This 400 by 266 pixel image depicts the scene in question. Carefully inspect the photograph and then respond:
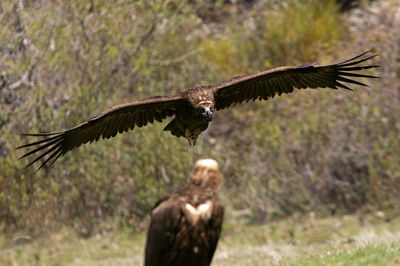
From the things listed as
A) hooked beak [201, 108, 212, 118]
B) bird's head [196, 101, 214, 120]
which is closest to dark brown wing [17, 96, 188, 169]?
bird's head [196, 101, 214, 120]

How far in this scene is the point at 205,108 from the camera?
8461 millimetres

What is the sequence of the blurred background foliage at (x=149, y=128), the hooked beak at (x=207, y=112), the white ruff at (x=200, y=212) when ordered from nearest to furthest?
the white ruff at (x=200, y=212)
the hooked beak at (x=207, y=112)
the blurred background foliage at (x=149, y=128)

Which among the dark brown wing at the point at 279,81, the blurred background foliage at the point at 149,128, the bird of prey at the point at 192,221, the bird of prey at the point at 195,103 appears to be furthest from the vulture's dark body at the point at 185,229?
the blurred background foliage at the point at 149,128

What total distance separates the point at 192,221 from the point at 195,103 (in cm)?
236

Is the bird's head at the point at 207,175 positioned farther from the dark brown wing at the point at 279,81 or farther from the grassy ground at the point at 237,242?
the grassy ground at the point at 237,242

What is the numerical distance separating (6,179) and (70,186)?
1.40 metres

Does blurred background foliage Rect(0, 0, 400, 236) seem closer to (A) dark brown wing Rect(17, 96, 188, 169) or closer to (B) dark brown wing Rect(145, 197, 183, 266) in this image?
(A) dark brown wing Rect(17, 96, 188, 169)

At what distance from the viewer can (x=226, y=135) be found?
18.2 metres

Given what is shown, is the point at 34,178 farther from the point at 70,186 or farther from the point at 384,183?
the point at 384,183

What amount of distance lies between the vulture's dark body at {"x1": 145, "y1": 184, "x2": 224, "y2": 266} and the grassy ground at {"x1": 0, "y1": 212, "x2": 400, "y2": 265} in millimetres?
4387

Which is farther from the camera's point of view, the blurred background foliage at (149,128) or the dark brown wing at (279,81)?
the blurred background foliage at (149,128)

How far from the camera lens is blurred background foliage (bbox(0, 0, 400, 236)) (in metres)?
13.8

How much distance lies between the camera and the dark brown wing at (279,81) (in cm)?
913

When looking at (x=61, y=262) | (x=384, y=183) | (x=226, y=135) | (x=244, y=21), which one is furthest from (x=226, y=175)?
(x=244, y=21)
